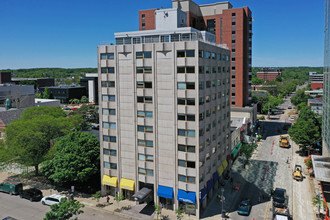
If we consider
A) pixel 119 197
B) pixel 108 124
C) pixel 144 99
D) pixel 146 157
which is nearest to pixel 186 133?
pixel 146 157

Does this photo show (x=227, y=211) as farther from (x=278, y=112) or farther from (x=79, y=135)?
(x=278, y=112)

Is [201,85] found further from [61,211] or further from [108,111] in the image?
[61,211]

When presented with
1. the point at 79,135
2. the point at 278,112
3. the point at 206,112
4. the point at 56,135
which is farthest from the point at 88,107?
the point at 278,112

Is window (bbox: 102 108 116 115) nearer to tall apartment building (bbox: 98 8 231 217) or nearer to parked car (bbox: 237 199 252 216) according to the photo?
tall apartment building (bbox: 98 8 231 217)

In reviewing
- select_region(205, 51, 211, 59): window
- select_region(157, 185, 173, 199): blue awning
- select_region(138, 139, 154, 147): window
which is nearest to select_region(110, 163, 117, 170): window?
select_region(138, 139, 154, 147): window

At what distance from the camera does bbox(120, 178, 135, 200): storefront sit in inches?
1816

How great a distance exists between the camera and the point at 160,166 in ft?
144

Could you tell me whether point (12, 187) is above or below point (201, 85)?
below

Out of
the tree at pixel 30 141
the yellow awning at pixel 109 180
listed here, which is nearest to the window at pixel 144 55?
the yellow awning at pixel 109 180

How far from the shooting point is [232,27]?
9394cm

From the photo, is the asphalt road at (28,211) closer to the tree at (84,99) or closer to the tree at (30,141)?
the tree at (30,141)

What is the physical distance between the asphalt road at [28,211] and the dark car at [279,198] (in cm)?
2519

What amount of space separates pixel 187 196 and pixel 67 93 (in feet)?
544

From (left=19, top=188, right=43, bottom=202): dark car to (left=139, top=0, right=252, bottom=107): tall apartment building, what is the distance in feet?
Result: 232
